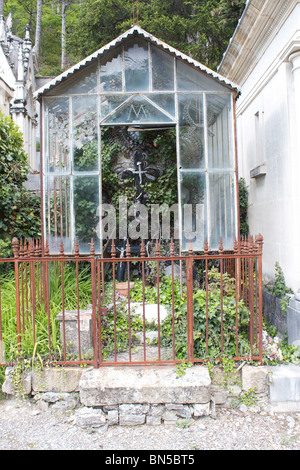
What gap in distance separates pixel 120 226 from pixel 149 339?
4491 mm

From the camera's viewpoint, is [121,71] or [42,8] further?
[42,8]

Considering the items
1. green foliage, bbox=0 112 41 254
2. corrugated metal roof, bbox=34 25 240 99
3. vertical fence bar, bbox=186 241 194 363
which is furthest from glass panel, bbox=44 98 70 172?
vertical fence bar, bbox=186 241 194 363

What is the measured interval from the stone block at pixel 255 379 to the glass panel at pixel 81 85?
14.8 ft

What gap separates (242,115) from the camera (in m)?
8.57

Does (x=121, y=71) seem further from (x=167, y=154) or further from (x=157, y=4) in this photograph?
(x=157, y=4)

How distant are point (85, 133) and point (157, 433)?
4312 mm

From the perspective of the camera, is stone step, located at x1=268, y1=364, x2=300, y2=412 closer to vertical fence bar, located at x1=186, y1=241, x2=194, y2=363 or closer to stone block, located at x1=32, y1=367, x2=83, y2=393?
vertical fence bar, located at x1=186, y1=241, x2=194, y2=363

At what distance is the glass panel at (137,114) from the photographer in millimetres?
5695

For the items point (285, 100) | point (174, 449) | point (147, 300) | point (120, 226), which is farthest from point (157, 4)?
point (174, 449)

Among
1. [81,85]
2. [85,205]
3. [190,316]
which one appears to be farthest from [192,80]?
[190,316]

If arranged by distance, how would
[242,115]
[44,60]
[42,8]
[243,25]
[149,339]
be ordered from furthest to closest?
[42,8]
[44,60]
[242,115]
[243,25]
[149,339]

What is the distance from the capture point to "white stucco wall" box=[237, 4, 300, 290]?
5.12 m

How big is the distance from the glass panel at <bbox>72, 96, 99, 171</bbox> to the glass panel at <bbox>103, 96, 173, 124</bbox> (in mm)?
250
